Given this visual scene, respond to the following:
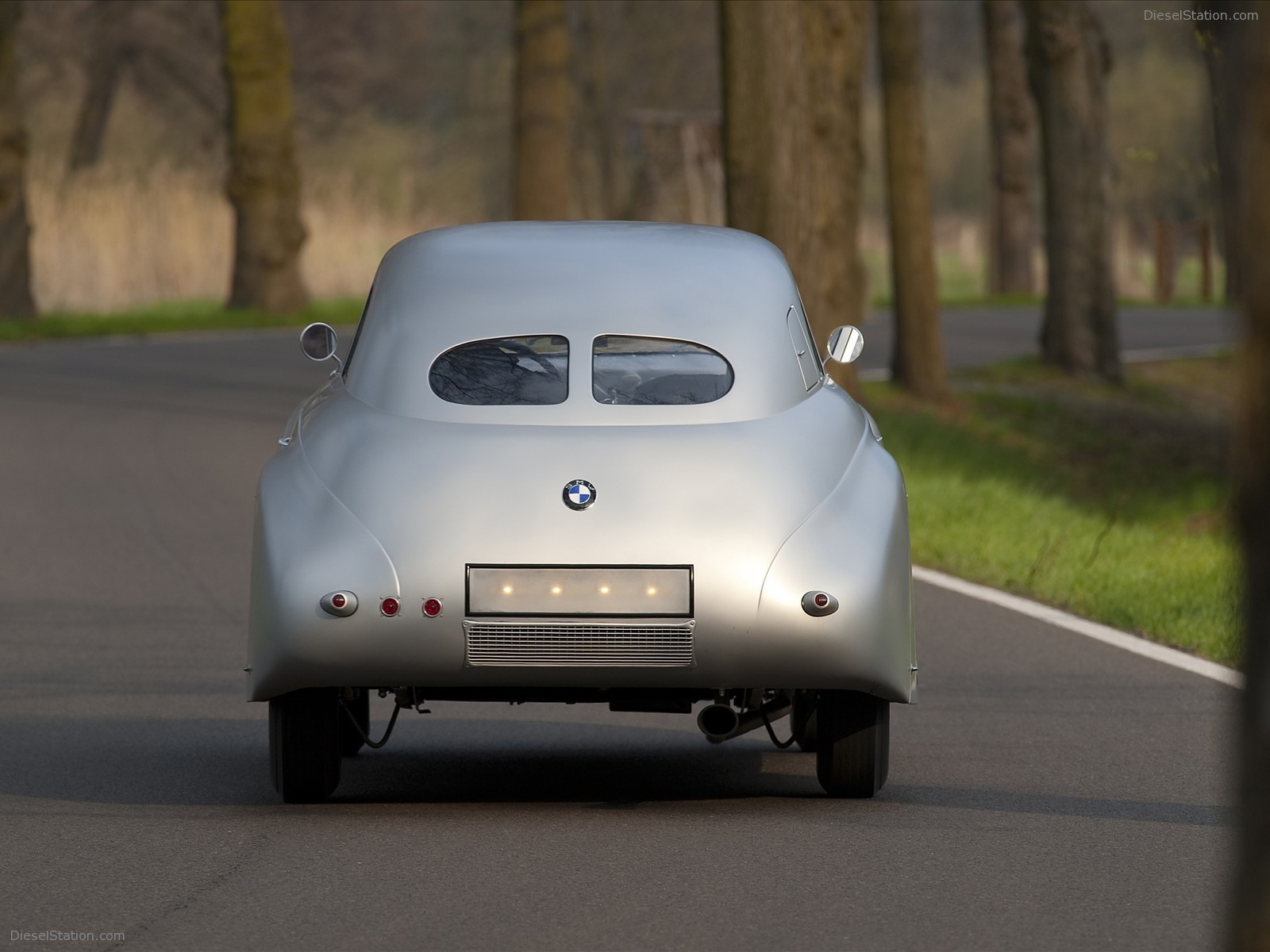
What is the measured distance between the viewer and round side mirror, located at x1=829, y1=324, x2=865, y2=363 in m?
7.83

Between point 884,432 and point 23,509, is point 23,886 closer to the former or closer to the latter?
point 23,509

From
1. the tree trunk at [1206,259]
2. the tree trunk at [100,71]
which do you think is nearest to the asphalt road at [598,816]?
A: the tree trunk at [1206,259]

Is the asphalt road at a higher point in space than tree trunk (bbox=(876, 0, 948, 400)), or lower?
lower

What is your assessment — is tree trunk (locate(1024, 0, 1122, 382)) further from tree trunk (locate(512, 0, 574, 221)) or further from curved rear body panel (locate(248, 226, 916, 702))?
curved rear body panel (locate(248, 226, 916, 702))

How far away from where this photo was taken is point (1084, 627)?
11.0 meters

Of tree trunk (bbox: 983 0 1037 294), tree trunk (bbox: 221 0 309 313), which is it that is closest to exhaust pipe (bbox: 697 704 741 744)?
tree trunk (bbox: 221 0 309 313)

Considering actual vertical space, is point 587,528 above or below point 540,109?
below

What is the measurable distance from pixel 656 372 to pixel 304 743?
1.46 m

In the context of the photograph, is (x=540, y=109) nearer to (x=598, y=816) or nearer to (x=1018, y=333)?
(x=1018, y=333)

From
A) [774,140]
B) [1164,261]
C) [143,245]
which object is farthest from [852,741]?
[1164,261]

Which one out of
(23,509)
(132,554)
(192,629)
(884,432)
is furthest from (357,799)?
(884,432)

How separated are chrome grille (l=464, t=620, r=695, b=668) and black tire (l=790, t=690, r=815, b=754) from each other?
30.5 inches

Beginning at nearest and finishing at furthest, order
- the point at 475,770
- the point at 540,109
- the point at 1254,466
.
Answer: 1. the point at 1254,466
2. the point at 475,770
3. the point at 540,109

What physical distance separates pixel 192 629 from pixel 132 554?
246 centimetres
